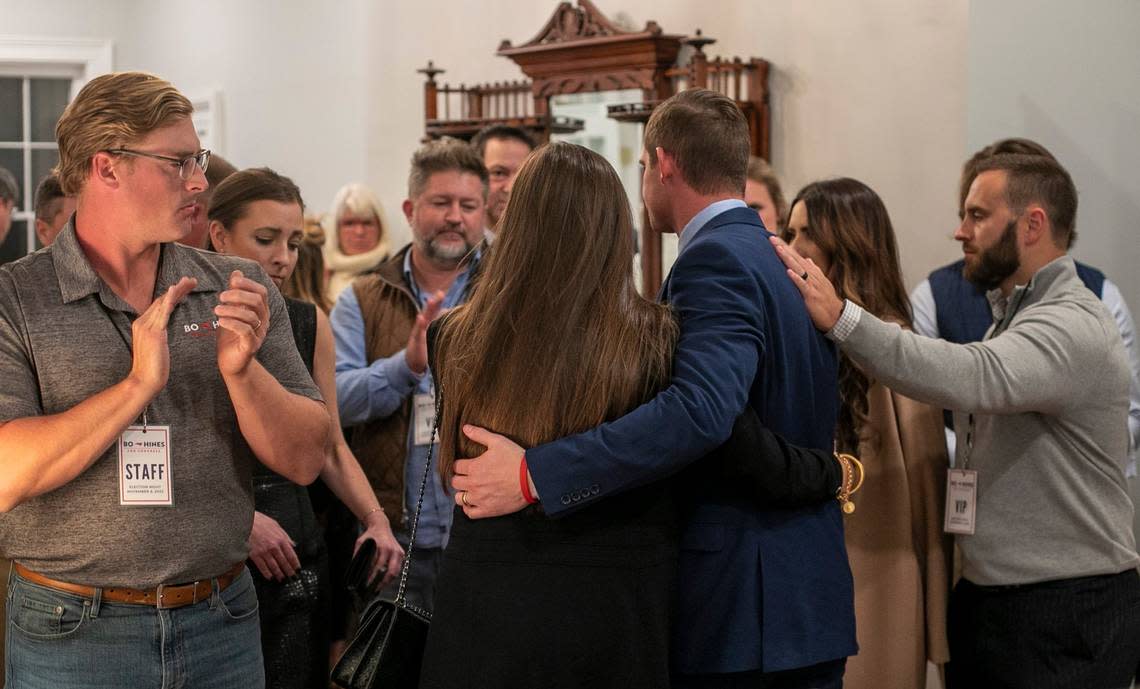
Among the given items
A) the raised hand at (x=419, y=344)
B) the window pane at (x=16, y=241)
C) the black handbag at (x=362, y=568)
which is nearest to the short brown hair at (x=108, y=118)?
the black handbag at (x=362, y=568)

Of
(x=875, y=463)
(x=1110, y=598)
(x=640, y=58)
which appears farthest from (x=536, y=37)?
(x=1110, y=598)

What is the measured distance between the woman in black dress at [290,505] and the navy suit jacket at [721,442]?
0.83 meters

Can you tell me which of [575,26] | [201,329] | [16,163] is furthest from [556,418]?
[16,163]

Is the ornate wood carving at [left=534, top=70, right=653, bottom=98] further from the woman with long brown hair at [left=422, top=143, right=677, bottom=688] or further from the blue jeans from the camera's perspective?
the blue jeans

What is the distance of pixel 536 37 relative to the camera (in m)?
5.70

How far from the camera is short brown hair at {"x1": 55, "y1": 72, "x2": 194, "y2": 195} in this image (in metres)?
1.97

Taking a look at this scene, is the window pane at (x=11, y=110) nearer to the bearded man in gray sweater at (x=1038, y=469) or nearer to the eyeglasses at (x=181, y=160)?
the eyeglasses at (x=181, y=160)

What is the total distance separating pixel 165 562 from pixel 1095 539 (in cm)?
183

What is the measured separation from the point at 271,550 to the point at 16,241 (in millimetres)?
7427

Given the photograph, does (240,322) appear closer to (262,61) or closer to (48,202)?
(48,202)

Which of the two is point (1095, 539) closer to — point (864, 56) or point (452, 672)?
point (452, 672)

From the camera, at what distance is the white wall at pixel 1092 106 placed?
391 centimetres

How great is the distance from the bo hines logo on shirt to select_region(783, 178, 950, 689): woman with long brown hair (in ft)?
4.53

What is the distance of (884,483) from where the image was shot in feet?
9.29
